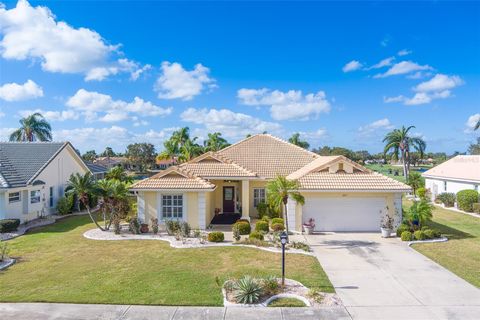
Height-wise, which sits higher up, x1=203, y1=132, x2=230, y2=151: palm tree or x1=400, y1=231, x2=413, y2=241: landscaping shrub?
A: x1=203, y1=132, x2=230, y2=151: palm tree

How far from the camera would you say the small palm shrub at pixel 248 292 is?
1023cm

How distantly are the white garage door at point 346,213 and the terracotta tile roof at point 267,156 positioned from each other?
5.51 metres

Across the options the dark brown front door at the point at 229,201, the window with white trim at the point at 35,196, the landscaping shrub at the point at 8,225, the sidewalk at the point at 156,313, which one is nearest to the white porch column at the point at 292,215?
the dark brown front door at the point at 229,201

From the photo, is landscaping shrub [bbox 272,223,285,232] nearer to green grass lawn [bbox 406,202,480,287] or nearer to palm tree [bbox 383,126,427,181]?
green grass lawn [bbox 406,202,480,287]

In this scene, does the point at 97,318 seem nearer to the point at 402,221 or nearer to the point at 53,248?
the point at 53,248

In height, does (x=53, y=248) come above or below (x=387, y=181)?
below

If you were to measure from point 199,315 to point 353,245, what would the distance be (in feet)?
35.0

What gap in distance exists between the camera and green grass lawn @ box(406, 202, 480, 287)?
13484 mm

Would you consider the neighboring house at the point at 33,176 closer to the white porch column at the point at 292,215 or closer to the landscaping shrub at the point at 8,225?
the landscaping shrub at the point at 8,225

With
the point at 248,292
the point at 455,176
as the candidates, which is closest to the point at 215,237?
the point at 248,292

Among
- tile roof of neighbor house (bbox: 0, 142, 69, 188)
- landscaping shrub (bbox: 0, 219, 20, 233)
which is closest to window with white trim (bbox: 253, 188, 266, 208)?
landscaping shrub (bbox: 0, 219, 20, 233)

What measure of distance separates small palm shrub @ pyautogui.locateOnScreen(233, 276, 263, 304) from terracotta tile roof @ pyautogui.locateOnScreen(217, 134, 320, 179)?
49.0 ft

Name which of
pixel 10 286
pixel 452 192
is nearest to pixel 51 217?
pixel 10 286

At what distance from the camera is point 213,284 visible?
11.7 metres
